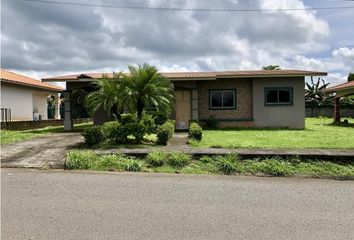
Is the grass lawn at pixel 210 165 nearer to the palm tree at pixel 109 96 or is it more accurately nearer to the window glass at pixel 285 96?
the palm tree at pixel 109 96

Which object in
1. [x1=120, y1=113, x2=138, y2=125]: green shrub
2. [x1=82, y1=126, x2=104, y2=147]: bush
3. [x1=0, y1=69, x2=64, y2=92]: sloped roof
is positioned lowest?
[x1=82, y1=126, x2=104, y2=147]: bush

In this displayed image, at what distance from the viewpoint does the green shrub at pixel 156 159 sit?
32.1ft

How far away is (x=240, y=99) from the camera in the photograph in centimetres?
2231

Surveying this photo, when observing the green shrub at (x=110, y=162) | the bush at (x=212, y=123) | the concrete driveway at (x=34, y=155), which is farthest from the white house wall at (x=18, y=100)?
the green shrub at (x=110, y=162)

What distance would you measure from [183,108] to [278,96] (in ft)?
18.2

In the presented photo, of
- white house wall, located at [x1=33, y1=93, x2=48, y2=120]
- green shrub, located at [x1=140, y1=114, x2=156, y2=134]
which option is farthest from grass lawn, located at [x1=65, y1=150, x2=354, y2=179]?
white house wall, located at [x1=33, y1=93, x2=48, y2=120]

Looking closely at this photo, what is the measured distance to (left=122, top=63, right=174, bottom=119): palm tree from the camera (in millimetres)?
14930

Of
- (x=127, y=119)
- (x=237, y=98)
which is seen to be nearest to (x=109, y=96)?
(x=127, y=119)

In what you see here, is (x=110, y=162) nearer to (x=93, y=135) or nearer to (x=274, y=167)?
(x=93, y=135)

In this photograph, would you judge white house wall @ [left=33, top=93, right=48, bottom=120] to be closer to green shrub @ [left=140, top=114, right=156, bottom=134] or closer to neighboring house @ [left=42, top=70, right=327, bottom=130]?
neighboring house @ [left=42, top=70, right=327, bottom=130]

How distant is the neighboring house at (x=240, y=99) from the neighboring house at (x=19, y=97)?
4.07m

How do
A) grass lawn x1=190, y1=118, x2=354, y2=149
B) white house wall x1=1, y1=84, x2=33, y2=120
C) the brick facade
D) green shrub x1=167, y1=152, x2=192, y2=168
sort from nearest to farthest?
green shrub x1=167, y1=152, x2=192, y2=168 → grass lawn x1=190, y1=118, x2=354, y2=149 → the brick facade → white house wall x1=1, y1=84, x2=33, y2=120

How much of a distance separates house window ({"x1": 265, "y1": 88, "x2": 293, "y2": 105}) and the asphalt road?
1401 cm

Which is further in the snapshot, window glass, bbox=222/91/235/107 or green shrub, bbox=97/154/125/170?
window glass, bbox=222/91/235/107
